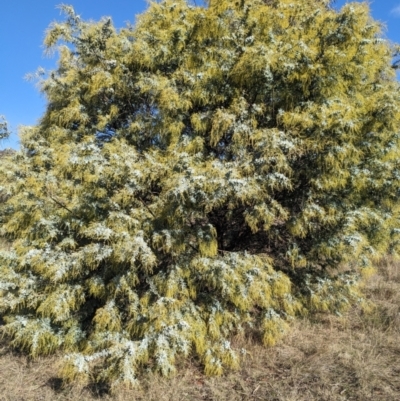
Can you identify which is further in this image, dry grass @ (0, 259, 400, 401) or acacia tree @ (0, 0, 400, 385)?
acacia tree @ (0, 0, 400, 385)

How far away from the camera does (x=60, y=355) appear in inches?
161

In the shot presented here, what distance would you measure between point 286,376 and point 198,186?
7.02 feet

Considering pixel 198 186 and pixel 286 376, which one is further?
pixel 286 376

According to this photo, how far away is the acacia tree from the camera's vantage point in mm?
3836

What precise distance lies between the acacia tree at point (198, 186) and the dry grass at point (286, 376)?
0.18 metres

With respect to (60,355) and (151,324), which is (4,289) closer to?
(60,355)

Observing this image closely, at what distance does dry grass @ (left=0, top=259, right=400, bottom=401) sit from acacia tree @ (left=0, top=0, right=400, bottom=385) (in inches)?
7.2

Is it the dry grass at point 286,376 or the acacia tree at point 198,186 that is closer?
the dry grass at point 286,376

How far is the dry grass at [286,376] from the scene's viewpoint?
3430 millimetres

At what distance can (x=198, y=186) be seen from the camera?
3613 millimetres

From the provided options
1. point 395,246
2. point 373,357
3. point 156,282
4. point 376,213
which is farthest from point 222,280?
point 395,246

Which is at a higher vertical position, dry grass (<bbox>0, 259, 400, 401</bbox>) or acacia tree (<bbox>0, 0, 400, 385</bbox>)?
acacia tree (<bbox>0, 0, 400, 385</bbox>)

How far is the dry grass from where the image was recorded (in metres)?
3.43

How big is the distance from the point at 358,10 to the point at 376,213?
2.53 meters
